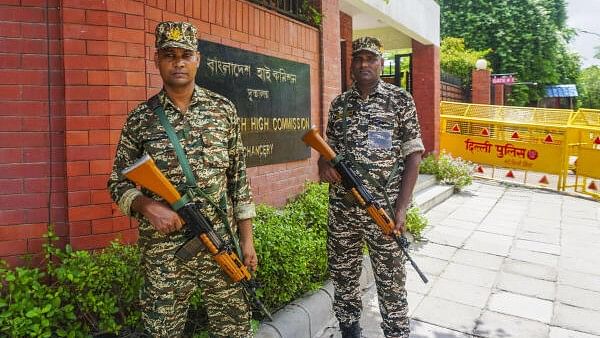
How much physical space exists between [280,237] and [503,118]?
8425 mm

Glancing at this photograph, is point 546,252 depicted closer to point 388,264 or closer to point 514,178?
point 388,264

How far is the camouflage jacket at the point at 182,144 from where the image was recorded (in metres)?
→ 1.85

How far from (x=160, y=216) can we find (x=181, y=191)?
0.15 metres

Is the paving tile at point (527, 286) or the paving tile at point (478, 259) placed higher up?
the paving tile at point (478, 259)

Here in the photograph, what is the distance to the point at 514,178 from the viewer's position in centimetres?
1008

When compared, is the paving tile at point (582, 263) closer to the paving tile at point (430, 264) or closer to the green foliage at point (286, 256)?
the paving tile at point (430, 264)

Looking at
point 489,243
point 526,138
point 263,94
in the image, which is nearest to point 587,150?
point 526,138

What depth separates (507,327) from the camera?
321 cm

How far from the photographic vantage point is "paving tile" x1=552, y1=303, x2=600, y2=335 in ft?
10.6

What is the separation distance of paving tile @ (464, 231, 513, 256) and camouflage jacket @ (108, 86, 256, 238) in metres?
3.94

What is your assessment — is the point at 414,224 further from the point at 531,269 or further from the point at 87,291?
the point at 87,291

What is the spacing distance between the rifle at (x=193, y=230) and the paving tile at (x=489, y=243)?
12.7 ft

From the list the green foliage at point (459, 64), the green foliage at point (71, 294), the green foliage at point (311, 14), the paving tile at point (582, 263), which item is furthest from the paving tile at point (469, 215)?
the green foliage at point (459, 64)

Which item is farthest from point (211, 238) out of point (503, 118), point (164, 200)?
point (503, 118)
